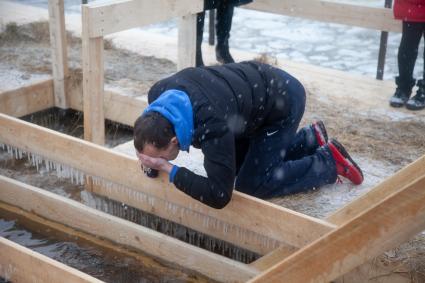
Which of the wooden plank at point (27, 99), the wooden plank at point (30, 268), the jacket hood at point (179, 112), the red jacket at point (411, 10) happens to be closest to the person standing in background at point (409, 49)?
Result: the red jacket at point (411, 10)

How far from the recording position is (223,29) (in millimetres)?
5734

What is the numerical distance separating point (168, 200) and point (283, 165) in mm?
720

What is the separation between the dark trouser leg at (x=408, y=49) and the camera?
4801mm

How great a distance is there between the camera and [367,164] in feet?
13.8

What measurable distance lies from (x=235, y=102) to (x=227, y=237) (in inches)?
40.9

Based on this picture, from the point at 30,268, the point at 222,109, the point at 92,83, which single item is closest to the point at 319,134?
the point at 222,109

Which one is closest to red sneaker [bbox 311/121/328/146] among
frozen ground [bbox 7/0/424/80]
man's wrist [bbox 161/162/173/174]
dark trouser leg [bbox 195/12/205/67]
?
man's wrist [bbox 161/162/173/174]

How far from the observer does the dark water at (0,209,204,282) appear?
12.3 ft

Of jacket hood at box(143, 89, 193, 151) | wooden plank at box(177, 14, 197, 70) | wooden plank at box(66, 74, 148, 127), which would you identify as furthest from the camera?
wooden plank at box(66, 74, 148, 127)

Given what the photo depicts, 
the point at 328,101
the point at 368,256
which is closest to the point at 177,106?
the point at 368,256

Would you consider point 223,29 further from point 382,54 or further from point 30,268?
point 30,268

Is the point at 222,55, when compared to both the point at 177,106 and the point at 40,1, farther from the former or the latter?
the point at 40,1

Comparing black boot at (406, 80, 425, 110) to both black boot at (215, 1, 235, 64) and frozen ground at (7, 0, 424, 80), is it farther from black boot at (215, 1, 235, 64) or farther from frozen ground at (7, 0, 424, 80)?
frozen ground at (7, 0, 424, 80)

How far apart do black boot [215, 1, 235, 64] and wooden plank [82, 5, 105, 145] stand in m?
1.86
